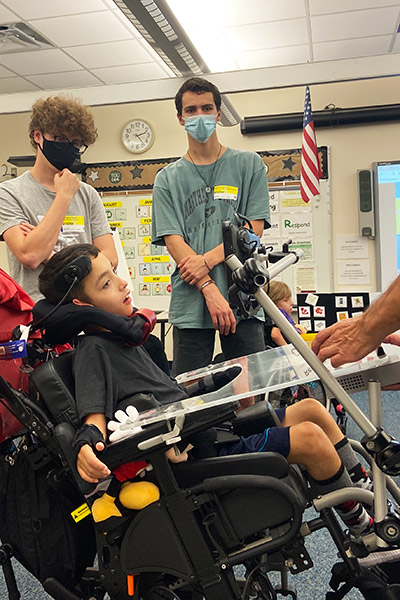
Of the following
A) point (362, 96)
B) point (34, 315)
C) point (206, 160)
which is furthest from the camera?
point (362, 96)

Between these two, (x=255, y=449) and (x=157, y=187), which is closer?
(x=255, y=449)

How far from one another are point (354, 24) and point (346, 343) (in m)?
3.98

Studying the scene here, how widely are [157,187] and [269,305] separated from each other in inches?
45.4

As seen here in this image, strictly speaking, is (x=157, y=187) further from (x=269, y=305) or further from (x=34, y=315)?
(x=269, y=305)

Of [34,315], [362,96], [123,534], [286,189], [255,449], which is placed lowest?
[123,534]

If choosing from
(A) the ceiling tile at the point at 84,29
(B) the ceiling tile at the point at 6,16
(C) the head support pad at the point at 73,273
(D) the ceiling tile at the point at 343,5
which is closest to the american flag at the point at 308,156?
(D) the ceiling tile at the point at 343,5

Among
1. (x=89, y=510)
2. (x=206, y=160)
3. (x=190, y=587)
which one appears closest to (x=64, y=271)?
(x=89, y=510)

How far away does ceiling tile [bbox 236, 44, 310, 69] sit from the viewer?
16.0 ft

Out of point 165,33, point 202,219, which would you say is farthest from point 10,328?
point 165,33

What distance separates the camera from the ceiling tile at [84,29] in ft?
13.7

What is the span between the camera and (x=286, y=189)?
18.5ft

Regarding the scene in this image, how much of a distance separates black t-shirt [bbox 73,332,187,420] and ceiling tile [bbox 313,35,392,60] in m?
4.19

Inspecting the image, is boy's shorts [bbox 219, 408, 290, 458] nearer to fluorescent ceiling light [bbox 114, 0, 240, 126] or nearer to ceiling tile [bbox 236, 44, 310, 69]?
fluorescent ceiling light [bbox 114, 0, 240, 126]

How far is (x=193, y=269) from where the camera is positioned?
2.04 meters
